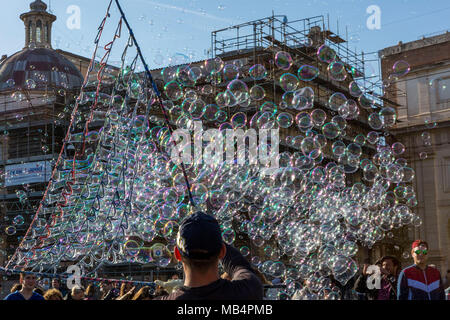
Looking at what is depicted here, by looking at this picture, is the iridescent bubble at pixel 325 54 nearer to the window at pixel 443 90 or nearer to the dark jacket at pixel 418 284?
the dark jacket at pixel 418 284

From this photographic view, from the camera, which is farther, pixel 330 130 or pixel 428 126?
pixel 428 126

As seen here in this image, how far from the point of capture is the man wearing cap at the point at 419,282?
5836mm

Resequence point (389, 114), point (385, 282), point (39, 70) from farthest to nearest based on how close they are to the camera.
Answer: point (39, 70) < point (389, 114) < point (385, 282)

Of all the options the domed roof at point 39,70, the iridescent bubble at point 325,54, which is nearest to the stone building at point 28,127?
the domed roof at point 39,70

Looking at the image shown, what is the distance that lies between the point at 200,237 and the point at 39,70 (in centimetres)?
3135

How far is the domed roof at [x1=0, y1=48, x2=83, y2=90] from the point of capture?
31766 millimetres

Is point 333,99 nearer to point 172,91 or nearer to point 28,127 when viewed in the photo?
point 172,91

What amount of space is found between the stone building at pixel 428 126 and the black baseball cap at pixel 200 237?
31.2 meters

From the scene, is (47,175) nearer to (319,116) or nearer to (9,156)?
(9,156)

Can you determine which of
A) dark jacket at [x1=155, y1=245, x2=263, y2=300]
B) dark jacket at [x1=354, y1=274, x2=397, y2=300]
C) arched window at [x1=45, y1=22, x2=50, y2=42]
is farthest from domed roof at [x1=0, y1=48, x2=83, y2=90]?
dark jacket at [x1=155, y1=245, x2=263, y2=300]

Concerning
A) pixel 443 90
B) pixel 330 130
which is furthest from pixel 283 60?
pixel 443 90

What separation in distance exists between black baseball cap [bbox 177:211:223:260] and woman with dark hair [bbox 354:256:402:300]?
5639 mm

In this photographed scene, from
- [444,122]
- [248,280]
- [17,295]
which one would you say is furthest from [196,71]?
[444,122]

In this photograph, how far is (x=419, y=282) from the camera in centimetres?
585
